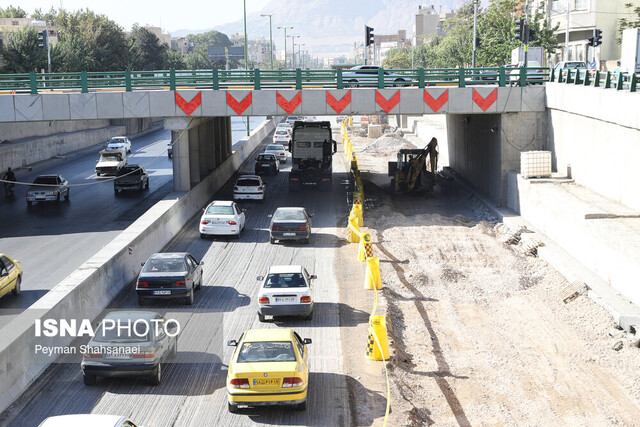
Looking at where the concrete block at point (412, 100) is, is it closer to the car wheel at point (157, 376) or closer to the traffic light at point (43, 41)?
the car wheel at point (157, 376)

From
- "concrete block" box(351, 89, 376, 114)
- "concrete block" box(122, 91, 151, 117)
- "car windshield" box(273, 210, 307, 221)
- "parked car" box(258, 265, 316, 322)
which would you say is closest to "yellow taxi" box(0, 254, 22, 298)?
"parked car" box(258, 265, 316, 322)

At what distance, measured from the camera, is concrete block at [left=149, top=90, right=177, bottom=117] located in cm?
3819

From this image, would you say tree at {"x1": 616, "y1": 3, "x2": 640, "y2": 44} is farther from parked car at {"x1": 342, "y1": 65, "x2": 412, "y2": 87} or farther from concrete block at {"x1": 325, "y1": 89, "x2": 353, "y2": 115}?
concrete block at {"x1": 325, "y1": 89, "x2": 353, "y2": 115}

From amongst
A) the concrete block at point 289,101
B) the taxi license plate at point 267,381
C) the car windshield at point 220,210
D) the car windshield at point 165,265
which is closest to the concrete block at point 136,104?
the concrete block at point 289,101

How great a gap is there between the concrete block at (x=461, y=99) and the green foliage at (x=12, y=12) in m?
109

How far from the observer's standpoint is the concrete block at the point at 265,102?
38.4 metres

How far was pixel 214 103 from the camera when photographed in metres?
38.5

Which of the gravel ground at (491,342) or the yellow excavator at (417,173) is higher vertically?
the yellow excavator at (417,173)

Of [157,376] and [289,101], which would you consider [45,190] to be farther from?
[157,376]

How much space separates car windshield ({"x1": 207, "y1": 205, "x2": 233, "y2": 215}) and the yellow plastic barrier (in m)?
15.4

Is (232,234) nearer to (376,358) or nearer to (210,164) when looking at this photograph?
(376,358)

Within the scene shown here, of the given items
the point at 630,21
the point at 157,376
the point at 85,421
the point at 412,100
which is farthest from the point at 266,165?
the point at 85,421

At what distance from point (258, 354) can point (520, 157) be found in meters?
25.6

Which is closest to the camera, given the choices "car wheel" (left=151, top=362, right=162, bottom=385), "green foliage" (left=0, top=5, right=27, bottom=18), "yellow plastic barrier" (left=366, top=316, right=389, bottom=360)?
"car wheel" (left=151, top=362, right=162, bottom=385)
